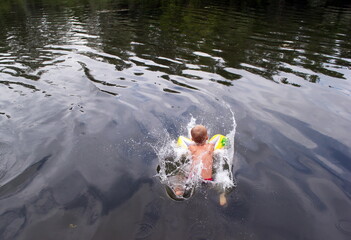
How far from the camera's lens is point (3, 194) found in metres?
4.52

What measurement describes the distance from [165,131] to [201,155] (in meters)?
1.39

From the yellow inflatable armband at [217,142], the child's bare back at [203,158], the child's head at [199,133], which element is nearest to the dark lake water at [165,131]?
the child's bare back at [203,158]

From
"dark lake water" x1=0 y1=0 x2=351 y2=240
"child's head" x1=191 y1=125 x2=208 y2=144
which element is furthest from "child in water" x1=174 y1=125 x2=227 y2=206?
"dark lake water" x1=0 y1=0 x2=351 y2=240

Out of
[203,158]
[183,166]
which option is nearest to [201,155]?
[203,158]

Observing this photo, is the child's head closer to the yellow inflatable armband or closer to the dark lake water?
the yellow inflatable armband

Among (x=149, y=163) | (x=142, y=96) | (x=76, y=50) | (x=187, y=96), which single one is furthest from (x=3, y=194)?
(x=76, y=50)

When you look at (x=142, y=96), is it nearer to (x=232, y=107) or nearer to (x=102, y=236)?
(x=232, y=107)

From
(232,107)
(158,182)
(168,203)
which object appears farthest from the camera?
(232,107)

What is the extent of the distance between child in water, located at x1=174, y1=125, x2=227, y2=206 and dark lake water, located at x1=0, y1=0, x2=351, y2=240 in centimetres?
39

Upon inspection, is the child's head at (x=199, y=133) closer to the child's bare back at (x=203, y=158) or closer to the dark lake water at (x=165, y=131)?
the child's bare back at (x=203, y=158)

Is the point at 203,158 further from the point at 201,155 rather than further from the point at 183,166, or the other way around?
the point at 183,166

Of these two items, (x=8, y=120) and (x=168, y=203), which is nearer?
(x=168, y=203)

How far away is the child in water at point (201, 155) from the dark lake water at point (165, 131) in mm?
390

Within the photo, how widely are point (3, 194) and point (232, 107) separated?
5.59 meters
